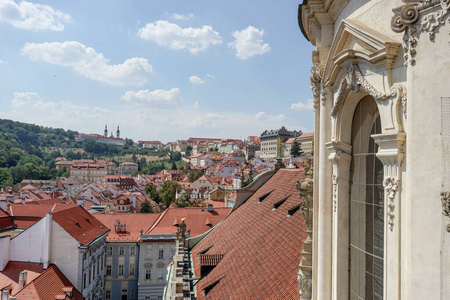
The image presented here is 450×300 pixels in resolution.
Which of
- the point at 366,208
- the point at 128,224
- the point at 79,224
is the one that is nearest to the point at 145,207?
the point at 128,224

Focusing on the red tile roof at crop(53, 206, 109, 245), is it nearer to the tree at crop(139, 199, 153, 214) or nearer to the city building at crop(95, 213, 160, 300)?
the city building at crop(95, 213, 160, 300)

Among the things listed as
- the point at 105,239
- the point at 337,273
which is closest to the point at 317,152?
the point at 337,273

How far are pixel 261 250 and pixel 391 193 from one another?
385 inches

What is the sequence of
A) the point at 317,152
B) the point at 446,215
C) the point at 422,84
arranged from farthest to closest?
the point at 317,152
the point at 422,84
the point at 446,215

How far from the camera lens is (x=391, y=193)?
445cm

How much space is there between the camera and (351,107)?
5855 millimetres

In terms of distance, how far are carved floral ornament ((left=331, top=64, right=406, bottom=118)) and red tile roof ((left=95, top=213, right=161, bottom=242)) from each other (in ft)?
139

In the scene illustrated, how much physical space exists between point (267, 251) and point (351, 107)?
8569 millimetres

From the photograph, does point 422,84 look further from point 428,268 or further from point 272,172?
point 272,172

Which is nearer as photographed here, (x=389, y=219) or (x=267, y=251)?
(x=389, y=219)

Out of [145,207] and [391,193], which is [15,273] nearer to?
[391,193]

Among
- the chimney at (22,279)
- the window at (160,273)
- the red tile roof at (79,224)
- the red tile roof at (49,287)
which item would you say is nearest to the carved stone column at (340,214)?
the red tile roof at (49,287)

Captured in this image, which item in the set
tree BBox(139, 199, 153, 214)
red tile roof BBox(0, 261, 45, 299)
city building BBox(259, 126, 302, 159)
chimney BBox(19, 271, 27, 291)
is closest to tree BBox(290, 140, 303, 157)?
city building BBox(259, 126, 302, 159)

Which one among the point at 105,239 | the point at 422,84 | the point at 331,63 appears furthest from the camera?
the point at 105,239
